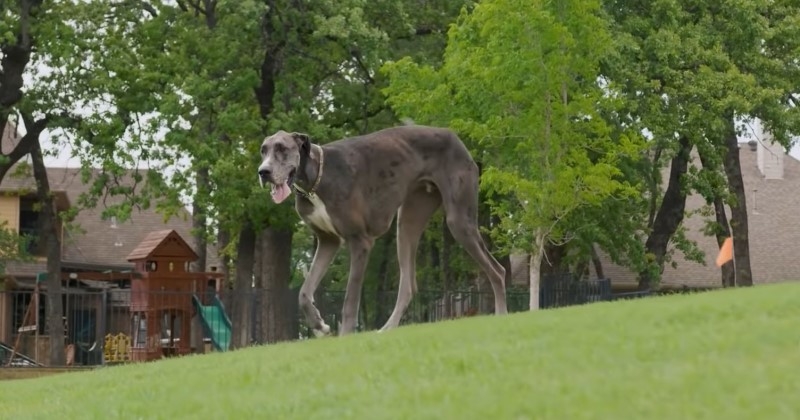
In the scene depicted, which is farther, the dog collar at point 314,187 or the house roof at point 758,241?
the house roof at point 758,241

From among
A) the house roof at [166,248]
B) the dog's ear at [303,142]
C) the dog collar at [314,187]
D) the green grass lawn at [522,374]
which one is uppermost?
the house roof at [166,248]

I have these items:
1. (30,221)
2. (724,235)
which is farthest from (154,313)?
(30,221)

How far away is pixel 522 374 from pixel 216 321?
26333 mm

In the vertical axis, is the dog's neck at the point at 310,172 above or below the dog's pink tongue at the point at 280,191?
above

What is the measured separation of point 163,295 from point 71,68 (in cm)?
582

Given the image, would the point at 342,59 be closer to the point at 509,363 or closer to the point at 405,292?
the point at 405,292

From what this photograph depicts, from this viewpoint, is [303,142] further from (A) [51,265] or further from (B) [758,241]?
(B) [758,241]

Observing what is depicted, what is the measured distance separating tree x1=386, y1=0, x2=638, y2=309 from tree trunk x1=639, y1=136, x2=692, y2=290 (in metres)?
10.0

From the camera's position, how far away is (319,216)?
15.2 meters

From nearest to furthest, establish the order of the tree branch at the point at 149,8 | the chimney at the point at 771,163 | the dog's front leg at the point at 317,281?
the dog's front leg at the point at 317,281 → the tree branch at the point at 149,8 → the chimney at the point at 771,163

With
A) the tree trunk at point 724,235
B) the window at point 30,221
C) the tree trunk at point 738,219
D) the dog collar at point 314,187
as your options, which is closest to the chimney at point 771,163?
the tree trunk at point 724,235

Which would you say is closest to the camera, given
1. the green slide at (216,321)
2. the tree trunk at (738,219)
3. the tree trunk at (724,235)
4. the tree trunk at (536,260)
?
the tree trunk at (536,260)

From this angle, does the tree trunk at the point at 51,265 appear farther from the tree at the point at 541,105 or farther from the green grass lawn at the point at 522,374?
the green grass lawn at the point at 522,374

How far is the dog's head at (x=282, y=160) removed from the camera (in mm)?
14562
